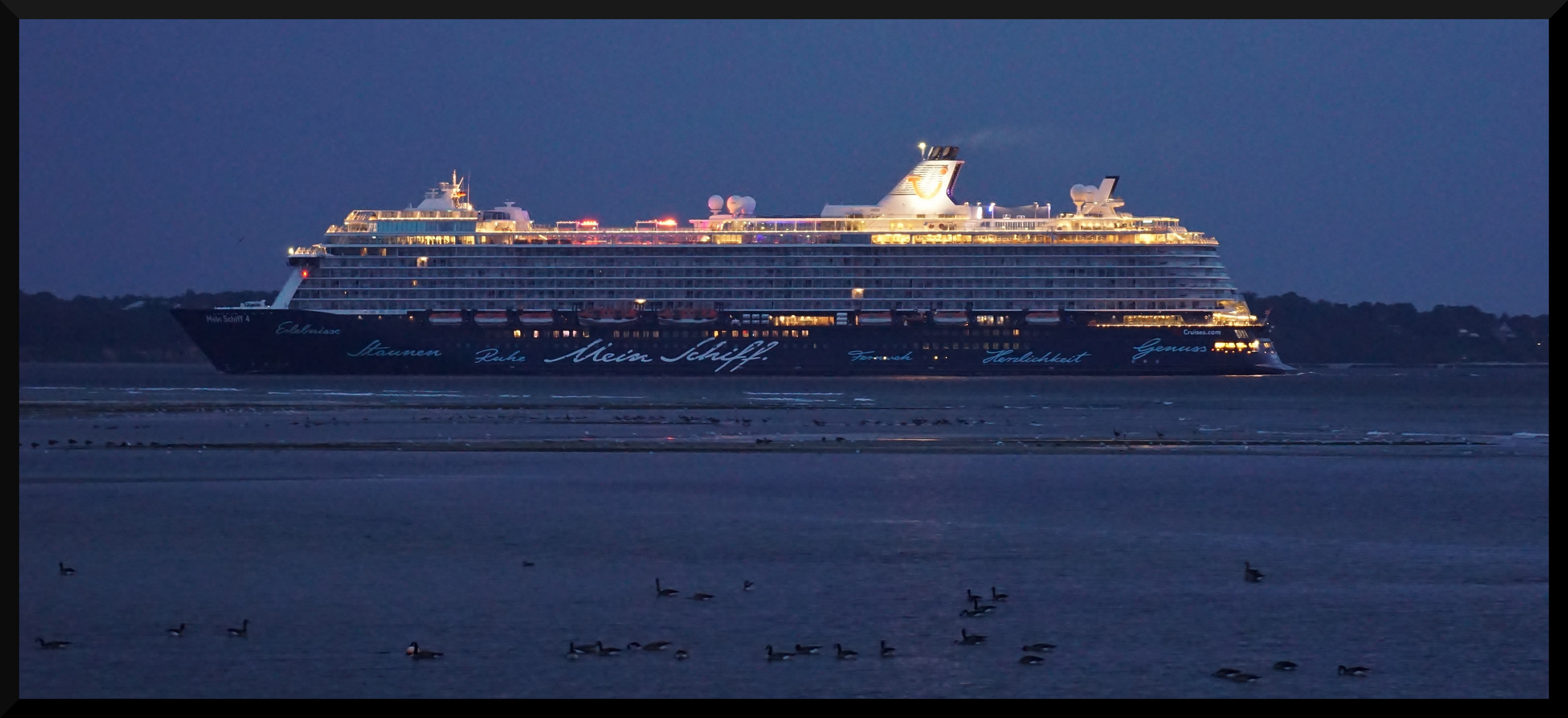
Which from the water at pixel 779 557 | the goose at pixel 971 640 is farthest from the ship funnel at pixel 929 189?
the goose at pixel 971 640

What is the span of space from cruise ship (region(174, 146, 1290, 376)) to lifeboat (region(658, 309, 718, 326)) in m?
0.11

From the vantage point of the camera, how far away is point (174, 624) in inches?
821

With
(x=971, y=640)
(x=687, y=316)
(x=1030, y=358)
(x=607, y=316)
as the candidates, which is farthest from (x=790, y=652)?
(x=607, y=316)

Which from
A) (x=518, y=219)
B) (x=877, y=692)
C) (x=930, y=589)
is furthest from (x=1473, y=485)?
(x=518, y=219)

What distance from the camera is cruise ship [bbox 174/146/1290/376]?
99062mm

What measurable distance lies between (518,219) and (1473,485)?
2989 inches

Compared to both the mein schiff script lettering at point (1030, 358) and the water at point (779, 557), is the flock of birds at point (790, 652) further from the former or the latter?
the mein schiff script lettering at point (1030, 358)

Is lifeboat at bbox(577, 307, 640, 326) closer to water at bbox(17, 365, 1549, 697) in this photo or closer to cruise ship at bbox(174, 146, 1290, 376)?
cruise ship at bbox(174, 146, 1290, 376)

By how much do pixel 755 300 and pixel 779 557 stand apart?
246 feet

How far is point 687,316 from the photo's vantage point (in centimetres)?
10062

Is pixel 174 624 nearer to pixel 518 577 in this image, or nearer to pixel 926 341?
pixel 518 577

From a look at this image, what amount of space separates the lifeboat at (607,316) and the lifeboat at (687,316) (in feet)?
5.06

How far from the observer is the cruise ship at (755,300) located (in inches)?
3900

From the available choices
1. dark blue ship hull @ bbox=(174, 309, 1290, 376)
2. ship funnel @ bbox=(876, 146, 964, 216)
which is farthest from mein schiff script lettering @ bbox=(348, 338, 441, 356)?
ship funnel @ bbox=(876, 146, 964, 216)
